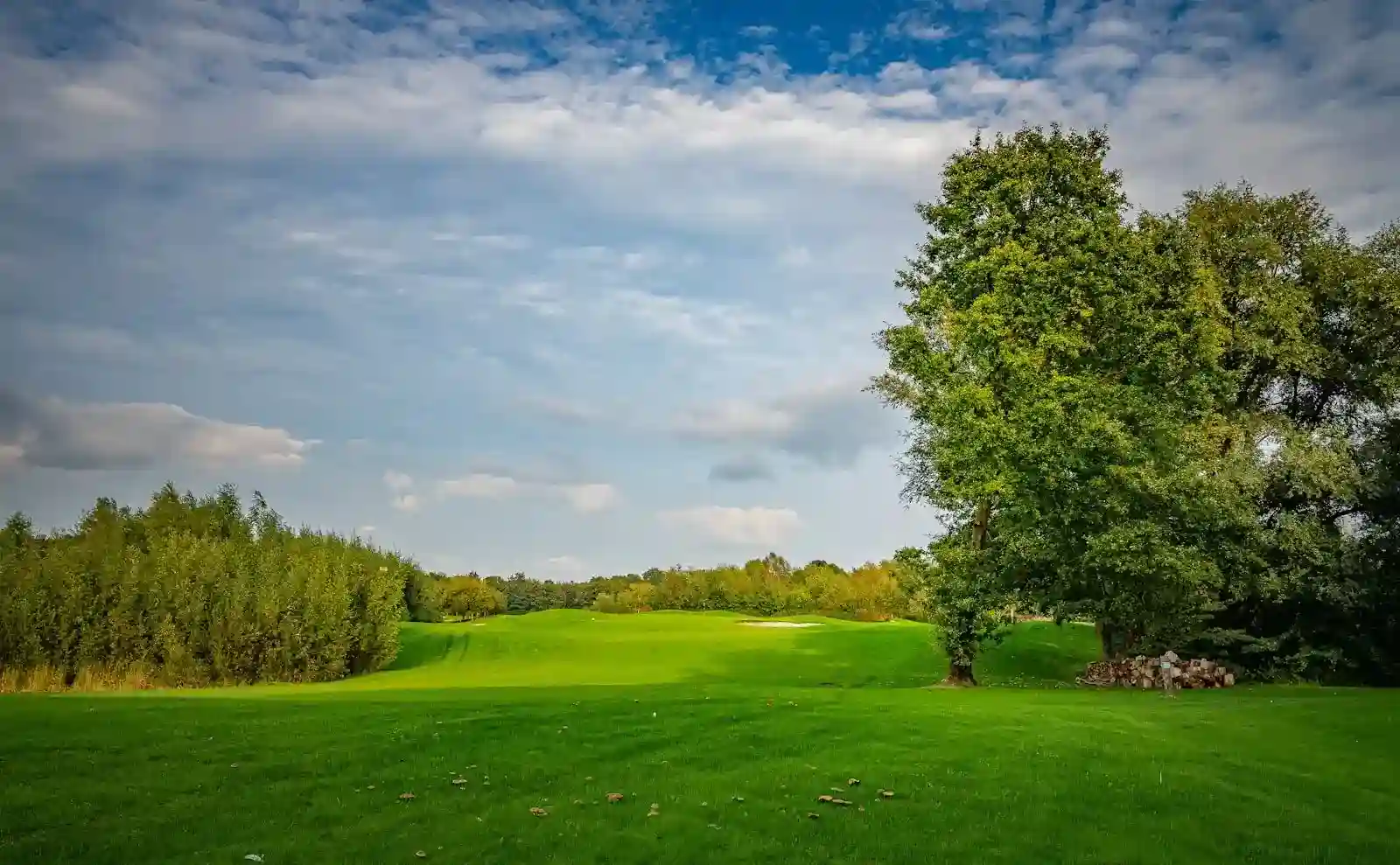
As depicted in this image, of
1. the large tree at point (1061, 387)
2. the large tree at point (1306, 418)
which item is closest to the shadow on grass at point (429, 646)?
the large tree at point (1061, 387)

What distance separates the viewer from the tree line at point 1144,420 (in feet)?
107

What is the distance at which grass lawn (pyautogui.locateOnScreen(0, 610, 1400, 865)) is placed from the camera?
11820 mm

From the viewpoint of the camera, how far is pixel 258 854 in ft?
36.3

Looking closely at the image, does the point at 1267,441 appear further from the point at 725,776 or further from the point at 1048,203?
the point at 725,776

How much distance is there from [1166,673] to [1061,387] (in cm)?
1063

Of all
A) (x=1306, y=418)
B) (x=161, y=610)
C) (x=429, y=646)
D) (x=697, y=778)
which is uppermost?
(x=1306, y=418)

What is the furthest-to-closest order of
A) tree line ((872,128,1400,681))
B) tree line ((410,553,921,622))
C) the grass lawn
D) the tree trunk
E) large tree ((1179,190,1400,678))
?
tree line ((410,553,921,622)) → the tree trunk → large tree ((1179,190,1400,678)) → tree line ((872,128,1400,681)) → the grass lawn

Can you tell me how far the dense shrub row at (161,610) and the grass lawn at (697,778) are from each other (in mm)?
15019

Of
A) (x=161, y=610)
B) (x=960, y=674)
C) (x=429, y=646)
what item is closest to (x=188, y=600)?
(x=161, y=610)

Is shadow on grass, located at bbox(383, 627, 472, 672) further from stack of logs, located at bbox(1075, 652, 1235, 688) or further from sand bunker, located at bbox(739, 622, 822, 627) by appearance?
stack of logs, located at bbox(1075, 652, 1235, 688)

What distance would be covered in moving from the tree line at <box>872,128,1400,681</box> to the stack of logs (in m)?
1.38

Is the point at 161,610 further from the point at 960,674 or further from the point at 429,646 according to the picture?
the point at 960,674

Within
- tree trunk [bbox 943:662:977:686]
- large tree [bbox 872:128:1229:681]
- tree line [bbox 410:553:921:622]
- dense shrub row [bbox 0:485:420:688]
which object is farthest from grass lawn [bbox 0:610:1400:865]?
tree line [bbox 410:553:921:622]

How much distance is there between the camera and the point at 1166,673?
108 feet
